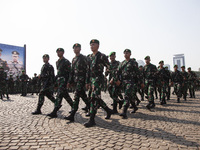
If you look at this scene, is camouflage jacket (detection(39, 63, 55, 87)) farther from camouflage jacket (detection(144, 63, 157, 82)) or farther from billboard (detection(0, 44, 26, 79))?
billboard (detection(0, 44, 26, 79))

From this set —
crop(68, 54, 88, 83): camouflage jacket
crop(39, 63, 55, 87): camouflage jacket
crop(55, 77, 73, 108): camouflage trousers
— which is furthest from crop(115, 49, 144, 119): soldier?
crop(39, 63, 55, 87): camouflage jacket

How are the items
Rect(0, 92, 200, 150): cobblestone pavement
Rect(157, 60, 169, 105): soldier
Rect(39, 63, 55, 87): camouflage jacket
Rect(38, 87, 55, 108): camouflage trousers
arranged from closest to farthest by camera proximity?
Rect(0, 92, 200, 150): cobblestone pavement → Rect(38, 87, 55, 108): camouflage trousers → Rect(39, 63, 55, 87): camouflage jacket → Rect(157, 60, 169, 105): soldier

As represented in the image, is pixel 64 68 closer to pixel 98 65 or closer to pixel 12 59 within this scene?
pixel 98 65

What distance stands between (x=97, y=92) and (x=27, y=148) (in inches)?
84.2

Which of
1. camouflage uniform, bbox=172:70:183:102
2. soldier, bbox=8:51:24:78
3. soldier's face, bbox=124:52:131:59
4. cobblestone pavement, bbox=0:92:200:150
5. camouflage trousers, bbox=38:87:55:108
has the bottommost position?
cobblestone pavement, bbox=0:92:200:150

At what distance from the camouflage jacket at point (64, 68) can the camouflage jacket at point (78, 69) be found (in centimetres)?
29

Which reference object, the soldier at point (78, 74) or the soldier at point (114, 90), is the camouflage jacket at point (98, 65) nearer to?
the soldier at point (78, 74)

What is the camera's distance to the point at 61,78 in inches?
204

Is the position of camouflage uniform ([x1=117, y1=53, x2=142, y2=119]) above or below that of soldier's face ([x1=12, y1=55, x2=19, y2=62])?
below

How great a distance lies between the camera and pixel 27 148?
2676 mm

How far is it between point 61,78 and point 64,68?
0.36 meters

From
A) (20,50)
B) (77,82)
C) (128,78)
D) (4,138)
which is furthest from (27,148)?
(20,50)

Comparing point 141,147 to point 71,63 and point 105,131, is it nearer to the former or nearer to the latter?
point 105,131

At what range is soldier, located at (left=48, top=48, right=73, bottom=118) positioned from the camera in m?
5.07
